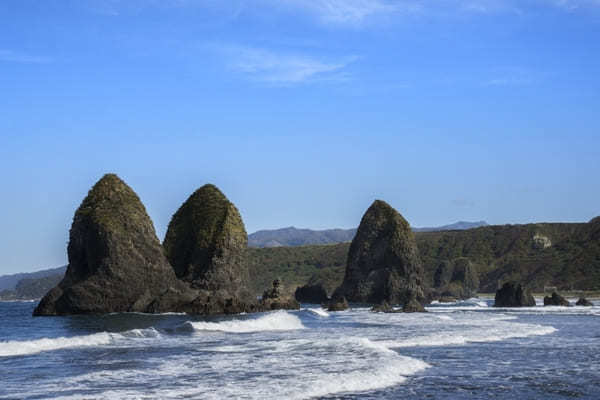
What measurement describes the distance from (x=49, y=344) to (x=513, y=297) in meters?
66.4

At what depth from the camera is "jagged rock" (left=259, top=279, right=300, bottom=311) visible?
237 feet

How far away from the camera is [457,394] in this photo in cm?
2102

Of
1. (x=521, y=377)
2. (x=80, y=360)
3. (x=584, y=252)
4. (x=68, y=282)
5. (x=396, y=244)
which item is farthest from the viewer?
(x=584, y=252)

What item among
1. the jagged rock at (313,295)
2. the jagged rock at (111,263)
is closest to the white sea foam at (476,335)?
the jagged rock at (111,263)

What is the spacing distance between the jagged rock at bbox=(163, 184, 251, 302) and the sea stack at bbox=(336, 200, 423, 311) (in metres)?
31.4

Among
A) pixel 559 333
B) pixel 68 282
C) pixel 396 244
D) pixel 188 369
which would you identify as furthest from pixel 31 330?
pixel 396 244

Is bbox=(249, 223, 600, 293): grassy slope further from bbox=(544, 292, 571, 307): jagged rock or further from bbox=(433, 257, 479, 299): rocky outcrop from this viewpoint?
bbox=(544, 292, 571, 307): jagged rock

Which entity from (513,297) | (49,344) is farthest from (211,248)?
(513,297)

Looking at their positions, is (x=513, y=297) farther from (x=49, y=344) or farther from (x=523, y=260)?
(x=523, y=260)

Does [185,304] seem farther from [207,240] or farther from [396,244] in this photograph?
[396,244]

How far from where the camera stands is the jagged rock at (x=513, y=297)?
8981 cm

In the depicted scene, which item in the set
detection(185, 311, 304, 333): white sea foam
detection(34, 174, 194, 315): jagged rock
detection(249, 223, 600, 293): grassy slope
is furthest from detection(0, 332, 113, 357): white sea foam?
detection(249, 223, 600, 293): grassy slope

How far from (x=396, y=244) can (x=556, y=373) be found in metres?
77.7

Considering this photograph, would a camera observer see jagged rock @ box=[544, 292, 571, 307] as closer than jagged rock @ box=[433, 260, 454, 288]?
Yes
